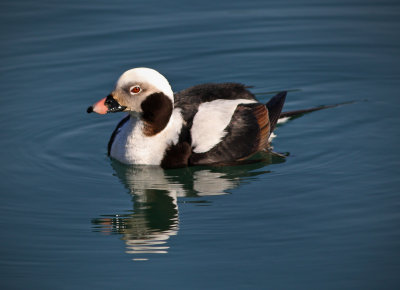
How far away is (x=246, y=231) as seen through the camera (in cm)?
739

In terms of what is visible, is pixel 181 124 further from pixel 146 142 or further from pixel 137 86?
pixel 137 86

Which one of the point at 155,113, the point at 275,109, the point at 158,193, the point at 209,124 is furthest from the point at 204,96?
the point at 158,193

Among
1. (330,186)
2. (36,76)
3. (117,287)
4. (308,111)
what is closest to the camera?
(117,287)

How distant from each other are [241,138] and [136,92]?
1346mm

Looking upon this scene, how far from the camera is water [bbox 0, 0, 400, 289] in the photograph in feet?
22.7

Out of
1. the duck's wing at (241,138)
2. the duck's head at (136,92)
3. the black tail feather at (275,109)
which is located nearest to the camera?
the duck's head at (136,92)

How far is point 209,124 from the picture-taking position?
866 cm

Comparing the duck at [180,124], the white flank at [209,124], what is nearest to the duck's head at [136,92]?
the duck at [180,124]

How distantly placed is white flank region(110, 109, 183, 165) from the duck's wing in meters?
0.36

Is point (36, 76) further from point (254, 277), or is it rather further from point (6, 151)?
point (254, 277)

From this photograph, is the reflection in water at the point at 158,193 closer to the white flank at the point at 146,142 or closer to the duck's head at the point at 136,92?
the white flank at the point at 146,142

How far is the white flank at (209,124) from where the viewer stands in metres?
8.60

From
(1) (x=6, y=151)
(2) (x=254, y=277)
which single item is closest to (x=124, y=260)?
(2) (x=254, y=277)

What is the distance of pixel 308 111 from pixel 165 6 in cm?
463
